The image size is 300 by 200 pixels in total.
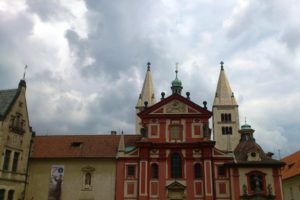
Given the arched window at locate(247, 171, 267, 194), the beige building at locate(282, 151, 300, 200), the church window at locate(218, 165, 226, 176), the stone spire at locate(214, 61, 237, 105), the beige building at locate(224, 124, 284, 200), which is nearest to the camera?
the beige building at locate(224, 124, 284, 200)

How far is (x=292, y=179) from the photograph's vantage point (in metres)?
52.1

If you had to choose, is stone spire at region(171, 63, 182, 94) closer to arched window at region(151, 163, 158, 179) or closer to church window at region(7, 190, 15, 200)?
arched window at region(151, 163, 158, 179)

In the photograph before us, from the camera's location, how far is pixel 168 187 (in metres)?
42.2

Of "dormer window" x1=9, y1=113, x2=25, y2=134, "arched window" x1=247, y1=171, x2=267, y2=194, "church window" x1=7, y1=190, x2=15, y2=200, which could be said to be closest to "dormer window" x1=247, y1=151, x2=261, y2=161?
"arched window" x1=247, y1=171, x2=267, y2=194

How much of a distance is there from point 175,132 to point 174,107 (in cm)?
334

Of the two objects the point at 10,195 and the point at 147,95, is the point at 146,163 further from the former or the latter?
the point at 147,95

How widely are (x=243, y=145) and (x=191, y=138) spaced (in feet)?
24.0

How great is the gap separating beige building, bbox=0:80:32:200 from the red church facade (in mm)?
11787

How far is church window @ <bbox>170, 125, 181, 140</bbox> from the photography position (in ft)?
147

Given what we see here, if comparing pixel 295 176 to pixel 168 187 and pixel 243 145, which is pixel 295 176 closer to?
pixel 243 145

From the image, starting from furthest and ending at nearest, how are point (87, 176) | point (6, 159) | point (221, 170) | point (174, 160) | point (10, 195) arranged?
point (174, 160) < point (87, 176) < point (221, 170) < point (10, 195) < point (6, 159)

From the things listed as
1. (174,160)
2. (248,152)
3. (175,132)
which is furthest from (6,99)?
(248,152)

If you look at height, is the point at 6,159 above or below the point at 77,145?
below

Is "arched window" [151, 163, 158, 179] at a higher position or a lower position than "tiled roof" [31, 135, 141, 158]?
lower
